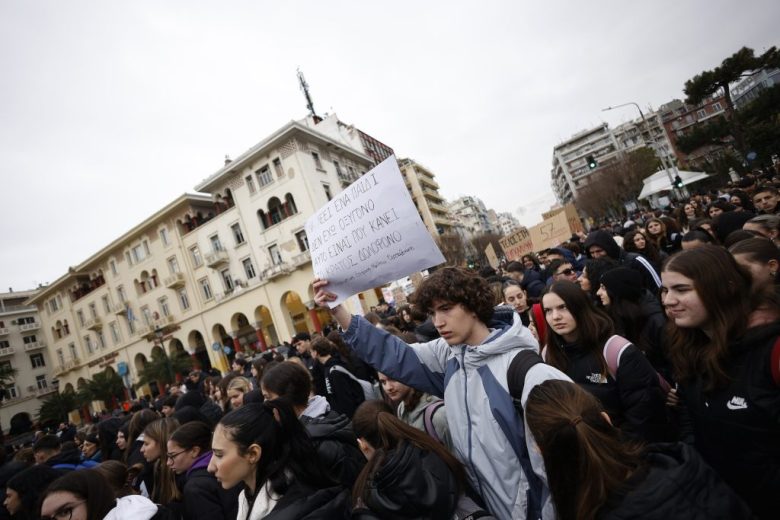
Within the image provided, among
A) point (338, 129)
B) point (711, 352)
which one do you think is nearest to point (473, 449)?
point (711, 352)

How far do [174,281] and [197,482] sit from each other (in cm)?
3174

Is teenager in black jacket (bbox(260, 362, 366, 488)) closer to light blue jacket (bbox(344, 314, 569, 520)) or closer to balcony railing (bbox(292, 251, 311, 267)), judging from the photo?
light blue jacket (bbox(344, 314, 569, 520))

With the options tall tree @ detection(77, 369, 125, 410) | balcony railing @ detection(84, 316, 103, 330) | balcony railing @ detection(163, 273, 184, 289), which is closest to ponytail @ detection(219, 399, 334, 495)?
balcony railing @ detection(163, 273, 184, 289)

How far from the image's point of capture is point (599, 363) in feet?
7.64

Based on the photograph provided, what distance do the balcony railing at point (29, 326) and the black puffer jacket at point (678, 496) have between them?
6114cm

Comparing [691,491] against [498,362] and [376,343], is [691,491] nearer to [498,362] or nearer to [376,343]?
[498,362]

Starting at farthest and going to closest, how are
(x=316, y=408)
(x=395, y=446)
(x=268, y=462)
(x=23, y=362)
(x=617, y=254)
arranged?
(x=23, y=362)
(x=617, y=254)
(x=316, y=408)
(x=268, y=462)
(x=395, y=446)

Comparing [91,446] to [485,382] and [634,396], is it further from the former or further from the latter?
[634,396]

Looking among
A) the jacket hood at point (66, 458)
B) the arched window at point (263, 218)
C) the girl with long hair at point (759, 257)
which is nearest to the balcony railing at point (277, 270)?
the arched window at point (263, 218)

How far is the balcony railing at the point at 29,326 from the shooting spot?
4370 centimetres

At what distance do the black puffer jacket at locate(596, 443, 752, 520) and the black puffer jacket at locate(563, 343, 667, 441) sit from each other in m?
1.00

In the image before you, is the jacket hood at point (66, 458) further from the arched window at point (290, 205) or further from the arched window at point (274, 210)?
the arched window at point (274, 210)

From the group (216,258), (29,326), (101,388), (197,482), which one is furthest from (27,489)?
(29,326)

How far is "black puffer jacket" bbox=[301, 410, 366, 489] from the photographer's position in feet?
7.00
